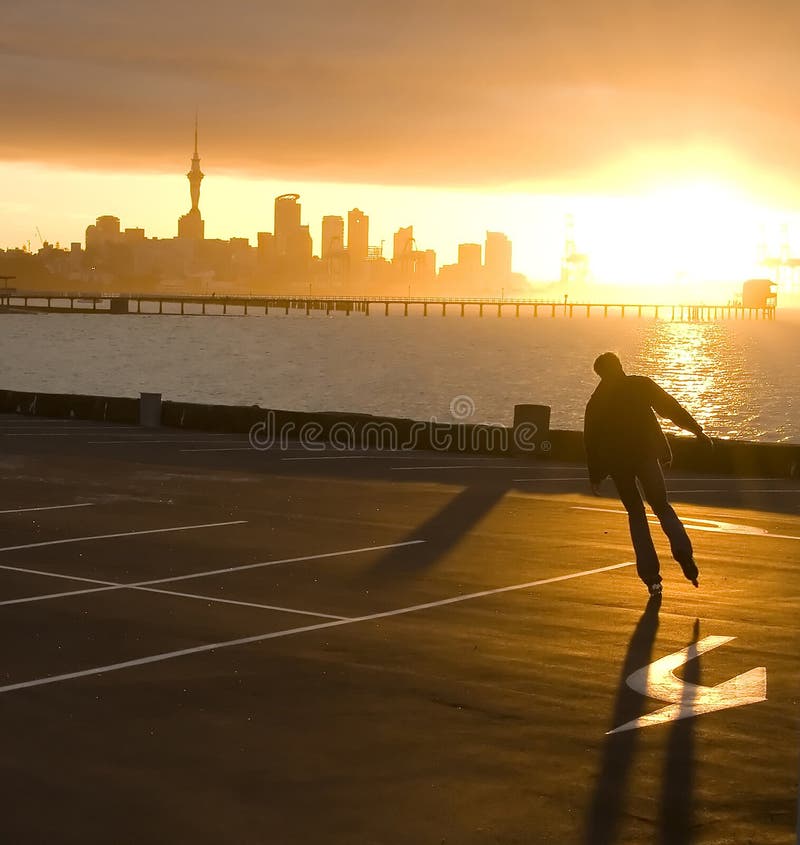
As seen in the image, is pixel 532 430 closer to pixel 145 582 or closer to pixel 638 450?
pixel 638 450

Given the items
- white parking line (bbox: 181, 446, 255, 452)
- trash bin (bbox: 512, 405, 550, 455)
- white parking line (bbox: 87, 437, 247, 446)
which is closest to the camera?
trash bin (bbox: 512, 405, 550, 455)

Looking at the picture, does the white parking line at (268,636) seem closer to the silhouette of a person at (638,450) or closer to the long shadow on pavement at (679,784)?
the silhouette of a person at (638,450)

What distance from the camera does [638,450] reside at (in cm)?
1122

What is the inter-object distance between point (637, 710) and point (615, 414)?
3.94 meters

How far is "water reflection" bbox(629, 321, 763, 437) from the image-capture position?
251ft

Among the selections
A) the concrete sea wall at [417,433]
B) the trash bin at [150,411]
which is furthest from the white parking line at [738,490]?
the trash bin at [150,411]

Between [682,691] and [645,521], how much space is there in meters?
3.10

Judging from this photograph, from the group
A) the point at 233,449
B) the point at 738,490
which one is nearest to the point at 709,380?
the point at 233,449

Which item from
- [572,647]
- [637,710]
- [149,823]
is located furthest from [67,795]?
[572,647]

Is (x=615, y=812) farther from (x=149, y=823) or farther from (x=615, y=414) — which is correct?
(x=615, y=414)

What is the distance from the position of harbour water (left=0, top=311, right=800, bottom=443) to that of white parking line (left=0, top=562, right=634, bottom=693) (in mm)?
54640

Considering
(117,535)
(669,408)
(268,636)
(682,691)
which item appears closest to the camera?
(682,691)

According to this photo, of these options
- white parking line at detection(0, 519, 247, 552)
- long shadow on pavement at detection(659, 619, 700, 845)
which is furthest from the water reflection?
long shadow on pavement at detection(659, 619, 700, 845)

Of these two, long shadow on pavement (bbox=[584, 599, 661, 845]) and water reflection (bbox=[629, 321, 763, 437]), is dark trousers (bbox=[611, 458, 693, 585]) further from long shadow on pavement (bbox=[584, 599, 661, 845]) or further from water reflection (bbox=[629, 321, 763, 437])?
water reflection (bbox=[629, 321, 763, 437])
